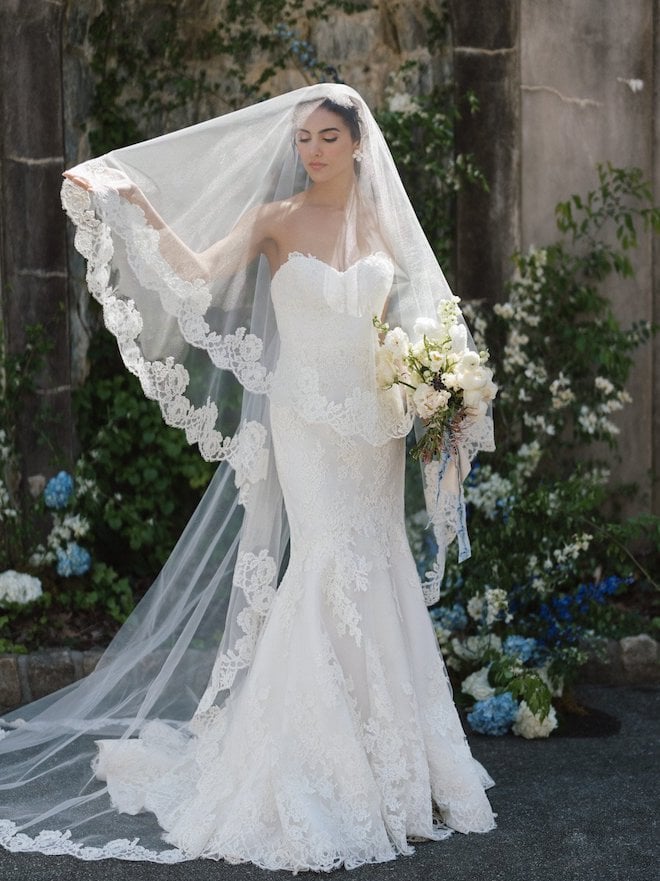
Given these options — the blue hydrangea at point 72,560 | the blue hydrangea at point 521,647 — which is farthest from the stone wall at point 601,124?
the blue hydrangea at point 72,560

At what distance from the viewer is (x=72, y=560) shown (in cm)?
557

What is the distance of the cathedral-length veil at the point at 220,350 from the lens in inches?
152

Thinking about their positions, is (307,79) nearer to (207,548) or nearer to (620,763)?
(207,548)

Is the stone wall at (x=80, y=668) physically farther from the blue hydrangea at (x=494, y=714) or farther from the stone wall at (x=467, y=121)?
the stone wall at (x=467, y=121)

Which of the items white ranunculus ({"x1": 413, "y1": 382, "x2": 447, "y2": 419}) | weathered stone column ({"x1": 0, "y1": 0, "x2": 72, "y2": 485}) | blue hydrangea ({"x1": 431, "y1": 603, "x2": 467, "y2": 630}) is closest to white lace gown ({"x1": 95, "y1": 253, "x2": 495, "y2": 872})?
white ranunculus ({"x1": 413, "y1": 382, "x2": 447, "y2": 419})

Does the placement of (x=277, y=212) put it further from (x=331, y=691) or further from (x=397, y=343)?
(x=331, y=691)

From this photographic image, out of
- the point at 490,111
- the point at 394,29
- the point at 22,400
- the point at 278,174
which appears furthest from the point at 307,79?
the point at 278,174

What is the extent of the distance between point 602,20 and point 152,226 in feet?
10.8

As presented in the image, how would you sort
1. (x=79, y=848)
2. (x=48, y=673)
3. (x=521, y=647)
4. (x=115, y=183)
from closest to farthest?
1. (x=79, y=848)
2. (x=115, y=183)
3. (x=521, y=647)
4. (x=48, y=673)

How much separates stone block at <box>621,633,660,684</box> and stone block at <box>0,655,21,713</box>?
2.55 m

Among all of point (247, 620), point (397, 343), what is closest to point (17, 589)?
point (247, 620)

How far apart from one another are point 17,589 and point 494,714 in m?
2.08

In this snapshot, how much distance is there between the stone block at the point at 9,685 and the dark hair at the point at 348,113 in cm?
260

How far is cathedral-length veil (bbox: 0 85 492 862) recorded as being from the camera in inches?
152
